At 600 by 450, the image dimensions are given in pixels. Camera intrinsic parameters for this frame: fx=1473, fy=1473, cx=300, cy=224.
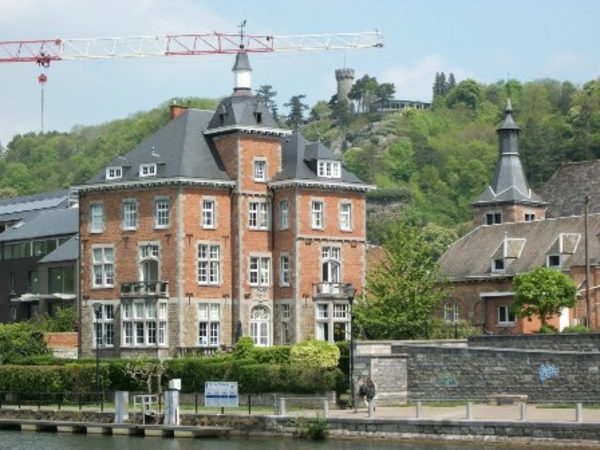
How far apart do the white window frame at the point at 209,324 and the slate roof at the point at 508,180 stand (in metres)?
32.1

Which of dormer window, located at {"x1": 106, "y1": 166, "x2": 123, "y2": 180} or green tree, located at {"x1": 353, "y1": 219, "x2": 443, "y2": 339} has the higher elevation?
dormer window, located at {"x1": 106, "y1": 166, "x2": 123, "y2": 180}

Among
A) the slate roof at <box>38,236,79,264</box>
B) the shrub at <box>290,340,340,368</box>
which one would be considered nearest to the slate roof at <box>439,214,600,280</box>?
the slate roof at <box>38,236,79,264</box>

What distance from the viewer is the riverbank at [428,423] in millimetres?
47469

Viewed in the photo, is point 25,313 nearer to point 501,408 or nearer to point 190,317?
point 190,317

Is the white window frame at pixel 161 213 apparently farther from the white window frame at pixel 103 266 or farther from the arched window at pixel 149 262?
the white window frame at pixel 103 266

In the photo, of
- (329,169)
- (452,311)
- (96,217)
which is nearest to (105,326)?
(96,217)

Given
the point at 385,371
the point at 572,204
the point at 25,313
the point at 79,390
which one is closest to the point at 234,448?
the point at 385,371

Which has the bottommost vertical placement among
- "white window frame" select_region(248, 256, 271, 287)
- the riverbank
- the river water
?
the river water

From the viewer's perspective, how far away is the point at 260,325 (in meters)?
78.1

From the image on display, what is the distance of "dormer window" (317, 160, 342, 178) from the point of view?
7950cm

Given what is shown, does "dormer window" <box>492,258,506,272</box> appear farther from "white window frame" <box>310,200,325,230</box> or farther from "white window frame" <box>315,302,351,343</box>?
"white window frame" <box>310,200,325,230</box>

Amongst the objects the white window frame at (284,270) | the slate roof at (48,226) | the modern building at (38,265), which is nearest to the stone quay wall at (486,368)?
the white window frame at (284,270)

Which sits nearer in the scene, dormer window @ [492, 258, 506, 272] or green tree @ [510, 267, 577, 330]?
green tree @ [510, 267, 577, 330]

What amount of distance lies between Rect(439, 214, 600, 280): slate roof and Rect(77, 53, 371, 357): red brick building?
33.6 ft
